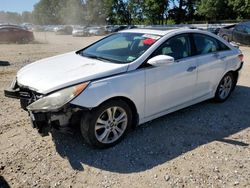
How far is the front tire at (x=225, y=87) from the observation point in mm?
5844

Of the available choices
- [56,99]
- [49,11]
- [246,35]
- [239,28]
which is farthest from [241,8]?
[49,11]

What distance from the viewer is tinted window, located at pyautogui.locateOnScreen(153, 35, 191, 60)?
4.56 metres

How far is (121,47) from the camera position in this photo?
15.8 feet

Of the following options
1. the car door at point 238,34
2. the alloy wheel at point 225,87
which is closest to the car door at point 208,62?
the alloy wheel at point 225,87

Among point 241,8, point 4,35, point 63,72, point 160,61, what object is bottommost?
point 4,35

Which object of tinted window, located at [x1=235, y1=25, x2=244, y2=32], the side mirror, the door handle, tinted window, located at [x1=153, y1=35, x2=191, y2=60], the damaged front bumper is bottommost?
the damaged front bumper

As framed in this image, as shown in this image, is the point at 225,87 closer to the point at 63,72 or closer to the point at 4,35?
the point at 63,72

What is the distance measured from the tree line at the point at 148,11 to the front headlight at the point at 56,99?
45.0 metres

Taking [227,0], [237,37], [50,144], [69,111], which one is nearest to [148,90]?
[69,111]

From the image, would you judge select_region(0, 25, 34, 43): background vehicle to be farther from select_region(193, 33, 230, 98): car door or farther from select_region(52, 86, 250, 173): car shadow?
select_region(52, 86, 250, 173): car shadow

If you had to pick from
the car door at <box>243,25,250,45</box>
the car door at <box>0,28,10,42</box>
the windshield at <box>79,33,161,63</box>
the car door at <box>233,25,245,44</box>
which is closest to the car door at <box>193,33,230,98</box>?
the windshield at <box>79,33,161,63</box>

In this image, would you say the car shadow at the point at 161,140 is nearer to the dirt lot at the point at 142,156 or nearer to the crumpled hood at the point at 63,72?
the dirt lot at the point at 142,156

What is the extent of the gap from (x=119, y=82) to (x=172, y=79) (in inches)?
40.8

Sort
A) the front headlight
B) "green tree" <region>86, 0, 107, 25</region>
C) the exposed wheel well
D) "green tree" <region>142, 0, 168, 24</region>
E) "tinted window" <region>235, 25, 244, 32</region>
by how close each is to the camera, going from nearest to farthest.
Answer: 1. the front headlight
2. the exposed wheel well
3. "tinted window" <region>235, 25, 244, 32</region>
4. "green tree" <region>142, 0, 168, 24</region>
5. "green tree" <region>86, 0, 107, 25</region>
